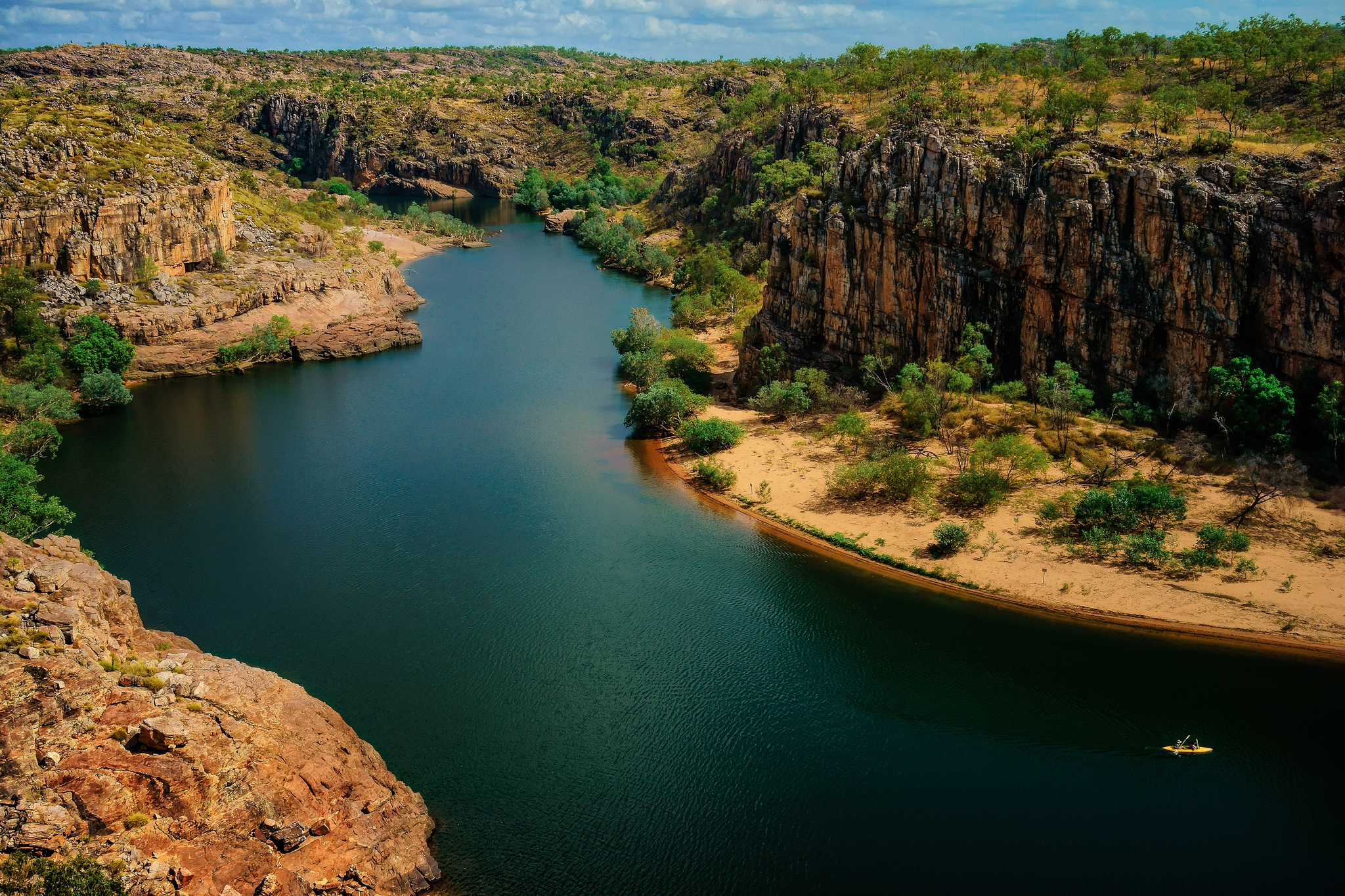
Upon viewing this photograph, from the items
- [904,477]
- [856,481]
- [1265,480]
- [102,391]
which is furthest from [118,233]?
[1265,480]

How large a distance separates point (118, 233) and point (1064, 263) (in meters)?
68.2

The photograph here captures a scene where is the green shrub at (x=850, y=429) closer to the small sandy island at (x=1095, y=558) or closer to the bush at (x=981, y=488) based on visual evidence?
the small sandy island at (x=1095, y=558)

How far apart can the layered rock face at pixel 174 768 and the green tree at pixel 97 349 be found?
39861 millimetres

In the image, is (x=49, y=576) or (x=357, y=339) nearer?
(x=49, y=576)

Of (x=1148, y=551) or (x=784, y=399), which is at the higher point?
(x=784, y=399)

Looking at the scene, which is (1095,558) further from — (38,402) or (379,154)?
(379,154)

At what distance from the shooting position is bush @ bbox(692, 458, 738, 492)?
2016 inches

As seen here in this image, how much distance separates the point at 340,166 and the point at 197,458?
135m

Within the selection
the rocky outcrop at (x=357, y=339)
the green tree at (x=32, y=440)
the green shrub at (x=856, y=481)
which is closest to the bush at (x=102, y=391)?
the green tree at (x=32, y=440)

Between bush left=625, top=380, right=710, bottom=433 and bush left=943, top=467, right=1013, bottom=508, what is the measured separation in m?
18.9

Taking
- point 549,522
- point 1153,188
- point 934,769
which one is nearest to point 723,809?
point 934,769

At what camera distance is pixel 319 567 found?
42.1m

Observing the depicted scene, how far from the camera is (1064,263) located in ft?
171

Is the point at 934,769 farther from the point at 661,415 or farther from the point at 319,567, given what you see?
the point at 661,415
